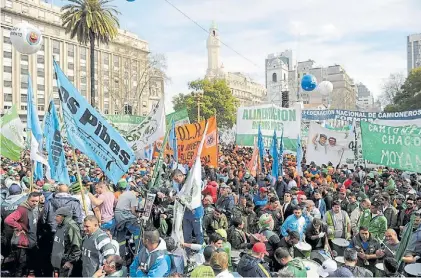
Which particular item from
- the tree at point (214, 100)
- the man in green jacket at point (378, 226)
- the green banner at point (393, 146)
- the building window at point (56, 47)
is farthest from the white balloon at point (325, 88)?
the building window at point (56, 47)

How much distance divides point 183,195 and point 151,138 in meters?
6.98

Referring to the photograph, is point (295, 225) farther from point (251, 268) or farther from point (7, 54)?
point (7, 54)

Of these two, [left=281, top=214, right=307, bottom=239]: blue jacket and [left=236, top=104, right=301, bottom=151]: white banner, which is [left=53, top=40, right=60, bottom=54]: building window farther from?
[left=281, top=214, right=307, bottom=239]: blue jacket

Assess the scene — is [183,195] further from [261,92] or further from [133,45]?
[261,92]

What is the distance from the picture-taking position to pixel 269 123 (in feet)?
62.2

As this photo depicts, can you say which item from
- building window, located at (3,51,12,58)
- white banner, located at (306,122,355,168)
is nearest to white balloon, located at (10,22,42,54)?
white banner, located at (306,122,355,168)

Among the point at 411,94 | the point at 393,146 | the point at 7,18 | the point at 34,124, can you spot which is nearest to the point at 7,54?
the point at 7,18

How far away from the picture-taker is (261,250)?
517 centimetres

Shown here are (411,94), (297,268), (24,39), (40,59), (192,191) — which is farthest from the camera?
(40,59)

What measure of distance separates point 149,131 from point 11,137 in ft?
12.7

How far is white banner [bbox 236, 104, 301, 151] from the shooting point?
1855 cm

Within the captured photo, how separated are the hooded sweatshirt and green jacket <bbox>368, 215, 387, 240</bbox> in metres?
3.28

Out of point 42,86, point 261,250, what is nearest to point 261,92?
point 42,86

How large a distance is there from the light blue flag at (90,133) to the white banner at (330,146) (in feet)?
36.8
